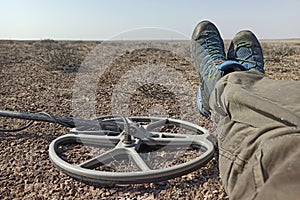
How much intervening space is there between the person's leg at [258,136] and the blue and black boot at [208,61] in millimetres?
282

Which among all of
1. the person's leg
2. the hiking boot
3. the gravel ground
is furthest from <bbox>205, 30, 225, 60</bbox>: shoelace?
the person's leg

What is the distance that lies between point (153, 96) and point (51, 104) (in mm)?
753

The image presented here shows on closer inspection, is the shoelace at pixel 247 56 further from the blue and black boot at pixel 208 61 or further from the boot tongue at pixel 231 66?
the boot tongue at pixel 231 66

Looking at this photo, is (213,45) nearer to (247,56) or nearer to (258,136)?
(247,56)

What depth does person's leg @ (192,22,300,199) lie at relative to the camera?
0.64 metres

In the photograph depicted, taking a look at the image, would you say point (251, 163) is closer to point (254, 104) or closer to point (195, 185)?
point (254, 104)

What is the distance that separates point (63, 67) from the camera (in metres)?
3.99

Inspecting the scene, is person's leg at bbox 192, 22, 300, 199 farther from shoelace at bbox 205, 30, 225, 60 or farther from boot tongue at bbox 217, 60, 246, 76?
shoelace at bbox 205, 30, 225, 60

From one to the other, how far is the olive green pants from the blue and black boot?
1.14 feet

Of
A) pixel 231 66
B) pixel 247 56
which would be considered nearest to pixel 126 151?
pixel 231 66

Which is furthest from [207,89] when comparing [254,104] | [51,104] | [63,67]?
[63,67]

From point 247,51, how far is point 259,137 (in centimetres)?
132

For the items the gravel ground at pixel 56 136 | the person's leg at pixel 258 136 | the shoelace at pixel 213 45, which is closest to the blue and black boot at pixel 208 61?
the shoelace at pixel 213 45

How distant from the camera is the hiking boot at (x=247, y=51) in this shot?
6.17 feet
